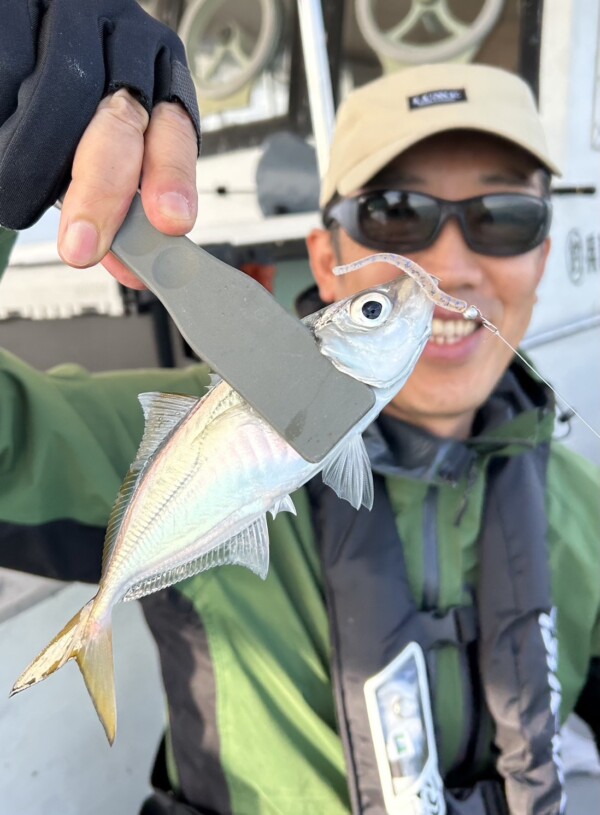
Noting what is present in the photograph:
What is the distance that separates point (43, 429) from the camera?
101 centimetres

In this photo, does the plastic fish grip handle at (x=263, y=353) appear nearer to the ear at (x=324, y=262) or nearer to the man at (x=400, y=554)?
the man at (x=400, y=554)

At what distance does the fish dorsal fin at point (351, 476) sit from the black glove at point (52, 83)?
43 centimetres

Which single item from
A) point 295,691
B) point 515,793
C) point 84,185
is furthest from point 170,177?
point 515,793

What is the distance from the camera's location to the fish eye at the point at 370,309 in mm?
534

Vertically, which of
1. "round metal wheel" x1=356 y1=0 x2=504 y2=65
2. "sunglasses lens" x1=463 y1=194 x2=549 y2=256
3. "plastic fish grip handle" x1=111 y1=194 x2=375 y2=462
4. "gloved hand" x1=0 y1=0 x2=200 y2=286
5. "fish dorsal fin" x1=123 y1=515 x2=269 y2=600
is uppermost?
"round metal wheel" x1=356 y1=0 x2=504 y2=65

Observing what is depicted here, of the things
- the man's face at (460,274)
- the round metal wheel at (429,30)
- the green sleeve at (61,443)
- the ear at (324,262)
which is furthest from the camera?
the round metal wheel at (429,30)

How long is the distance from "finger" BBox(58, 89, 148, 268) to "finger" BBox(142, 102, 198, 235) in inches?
0.6

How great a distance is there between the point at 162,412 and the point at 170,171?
0.25 m

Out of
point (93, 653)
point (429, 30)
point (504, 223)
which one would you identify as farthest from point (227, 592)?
point (429, 30)

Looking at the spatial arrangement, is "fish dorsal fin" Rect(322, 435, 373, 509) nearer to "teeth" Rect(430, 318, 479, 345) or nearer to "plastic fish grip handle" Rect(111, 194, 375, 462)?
"plastic fish grip handle" Rect(111, 194, 375, 462)

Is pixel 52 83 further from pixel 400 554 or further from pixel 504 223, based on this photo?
pixel 400 554

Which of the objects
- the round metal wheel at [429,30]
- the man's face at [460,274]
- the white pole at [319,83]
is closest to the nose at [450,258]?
the man's face at [460,274]

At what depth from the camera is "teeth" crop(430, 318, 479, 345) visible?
3.75ft

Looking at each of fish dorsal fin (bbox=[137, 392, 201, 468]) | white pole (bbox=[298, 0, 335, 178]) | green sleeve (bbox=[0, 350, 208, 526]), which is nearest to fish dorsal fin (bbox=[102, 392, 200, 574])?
fish dorsal fin (bbox=[137, 392, 201, 468])
